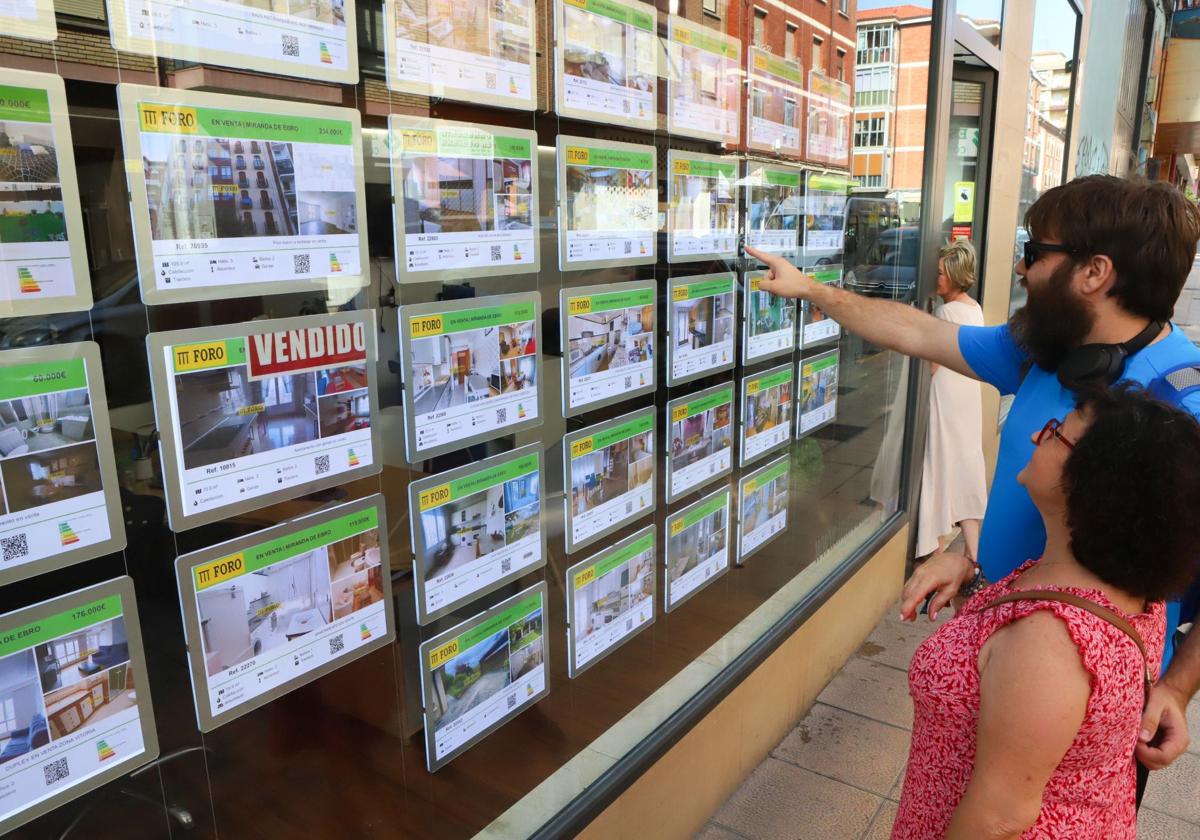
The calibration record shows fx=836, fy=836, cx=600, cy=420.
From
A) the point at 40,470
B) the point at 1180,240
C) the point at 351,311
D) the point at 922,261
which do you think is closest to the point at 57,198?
the point at 40,470

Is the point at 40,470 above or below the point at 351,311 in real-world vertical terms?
below

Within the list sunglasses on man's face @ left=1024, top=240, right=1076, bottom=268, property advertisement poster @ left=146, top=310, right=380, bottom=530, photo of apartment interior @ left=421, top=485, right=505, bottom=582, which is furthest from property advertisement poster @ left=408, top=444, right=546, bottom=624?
sunglasses on man's face @ left=1024, top=240, right=1076, bottom=268

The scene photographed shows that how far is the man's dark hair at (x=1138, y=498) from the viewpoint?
4.63 ft

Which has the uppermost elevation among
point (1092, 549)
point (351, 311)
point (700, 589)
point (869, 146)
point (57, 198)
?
point (869, 146)

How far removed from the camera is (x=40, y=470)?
126 cm

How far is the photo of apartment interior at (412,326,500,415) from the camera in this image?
1857mm

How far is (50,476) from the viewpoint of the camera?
4.18ft

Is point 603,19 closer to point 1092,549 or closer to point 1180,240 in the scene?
point 1180,240

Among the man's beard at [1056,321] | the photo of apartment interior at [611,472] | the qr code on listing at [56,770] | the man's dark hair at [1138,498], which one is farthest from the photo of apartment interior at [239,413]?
the man's beard at [1056,321]

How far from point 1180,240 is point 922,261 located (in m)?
2.83

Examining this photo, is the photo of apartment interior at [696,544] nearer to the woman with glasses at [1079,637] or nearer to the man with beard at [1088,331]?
the man with beard at [1088,331]

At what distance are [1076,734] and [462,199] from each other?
1.58m

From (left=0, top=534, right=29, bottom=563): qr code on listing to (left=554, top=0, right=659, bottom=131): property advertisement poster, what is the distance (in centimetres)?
151

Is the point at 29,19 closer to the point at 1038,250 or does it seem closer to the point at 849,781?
the point at 1038,250
